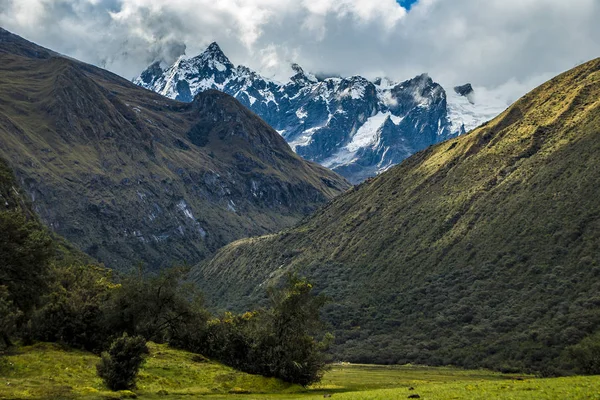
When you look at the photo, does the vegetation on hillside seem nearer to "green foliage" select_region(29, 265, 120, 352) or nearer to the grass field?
"green foliage" select_region(29, 265, 120, 352)

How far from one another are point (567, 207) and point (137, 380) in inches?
5672

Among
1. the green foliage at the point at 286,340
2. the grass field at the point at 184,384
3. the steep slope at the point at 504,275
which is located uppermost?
the steep slope at the point at 504,275

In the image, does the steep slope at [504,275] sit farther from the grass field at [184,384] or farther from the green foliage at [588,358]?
the grass field at [184,384]

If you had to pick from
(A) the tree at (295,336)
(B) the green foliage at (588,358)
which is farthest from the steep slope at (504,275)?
(A) the tree at (295,336)

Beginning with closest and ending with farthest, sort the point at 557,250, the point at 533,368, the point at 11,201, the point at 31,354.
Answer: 1. the point at 31,354
2. the point at 533,368
3. the point at 557,250
4. the point at 11,201

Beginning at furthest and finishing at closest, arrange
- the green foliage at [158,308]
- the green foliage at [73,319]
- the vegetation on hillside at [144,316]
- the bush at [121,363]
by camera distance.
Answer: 1. the green foliage at [158,308]
2. the green foliage at [73,319]
3. the vegetation on hillside at [144,316]
4. the bush at [121,363]

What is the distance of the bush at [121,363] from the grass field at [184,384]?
1.09m

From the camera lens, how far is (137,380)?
52500 millimetres

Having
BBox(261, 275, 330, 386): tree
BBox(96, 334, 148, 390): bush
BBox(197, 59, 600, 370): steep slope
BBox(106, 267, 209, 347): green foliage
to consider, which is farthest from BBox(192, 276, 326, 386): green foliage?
BBox(197, 59, 600, 370): steep slope

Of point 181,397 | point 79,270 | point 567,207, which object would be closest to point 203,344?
point 79,270

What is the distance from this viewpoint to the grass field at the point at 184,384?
39.8 m

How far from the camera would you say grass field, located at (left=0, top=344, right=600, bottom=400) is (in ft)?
131

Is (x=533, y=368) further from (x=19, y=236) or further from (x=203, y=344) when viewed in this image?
(x=19, y=236)

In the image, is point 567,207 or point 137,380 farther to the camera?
point 567,207
